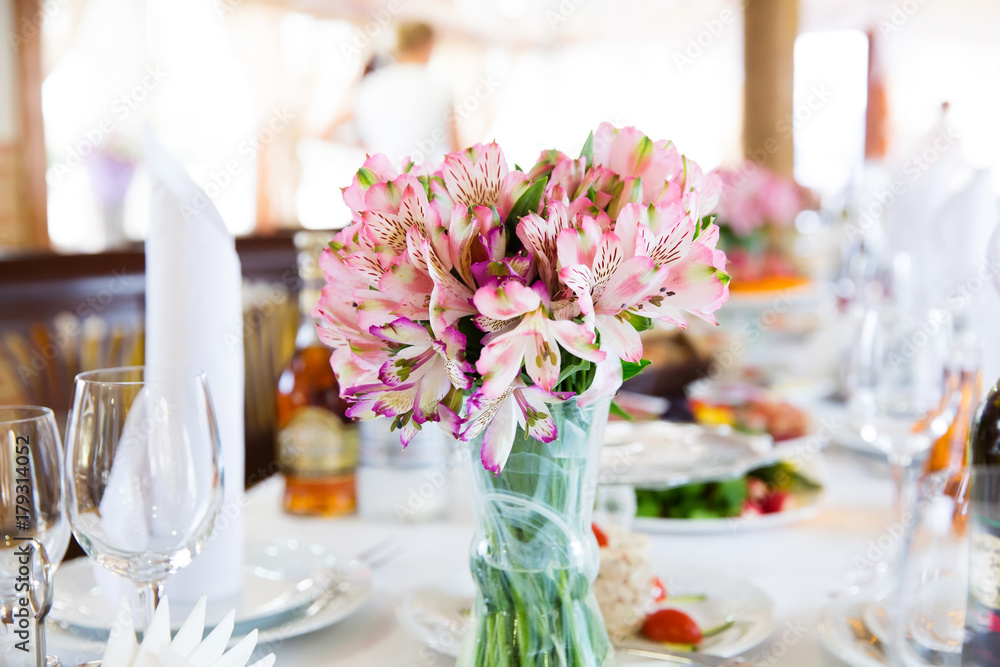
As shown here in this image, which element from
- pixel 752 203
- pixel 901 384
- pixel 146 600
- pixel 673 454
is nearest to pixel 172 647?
pixel 146 600

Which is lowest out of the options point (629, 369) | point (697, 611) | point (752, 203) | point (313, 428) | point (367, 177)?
point (697, 611)

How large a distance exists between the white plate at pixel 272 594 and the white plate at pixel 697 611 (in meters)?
0.06

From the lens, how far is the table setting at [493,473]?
0.50 metres

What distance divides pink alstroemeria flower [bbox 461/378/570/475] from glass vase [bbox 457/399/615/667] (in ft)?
0.12

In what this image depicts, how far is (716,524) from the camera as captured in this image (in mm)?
1061

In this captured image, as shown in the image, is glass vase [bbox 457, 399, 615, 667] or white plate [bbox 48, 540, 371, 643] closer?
glass vase [bbox 457, 399, 615, 667]

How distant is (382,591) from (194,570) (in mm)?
194

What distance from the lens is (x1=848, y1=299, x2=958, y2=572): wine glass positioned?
0.99 meters

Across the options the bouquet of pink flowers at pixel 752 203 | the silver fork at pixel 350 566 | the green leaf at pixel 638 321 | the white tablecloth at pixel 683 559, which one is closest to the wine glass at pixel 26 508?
the white tablecloth at pixel 683 559

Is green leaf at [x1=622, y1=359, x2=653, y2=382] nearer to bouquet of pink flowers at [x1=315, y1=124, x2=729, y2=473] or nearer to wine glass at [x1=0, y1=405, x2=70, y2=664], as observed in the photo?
bouquet of pink flowers at [x1=315, y1=124, x2=729, y2=473]

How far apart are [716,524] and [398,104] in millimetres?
5079

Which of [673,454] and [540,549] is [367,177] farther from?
[673,454]

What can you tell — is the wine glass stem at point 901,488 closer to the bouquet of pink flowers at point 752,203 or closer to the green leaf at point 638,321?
the green leaf at point 638,321

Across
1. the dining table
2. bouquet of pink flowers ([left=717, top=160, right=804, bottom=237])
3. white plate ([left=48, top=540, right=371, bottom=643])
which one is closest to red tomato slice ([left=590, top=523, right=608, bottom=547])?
the dining table
